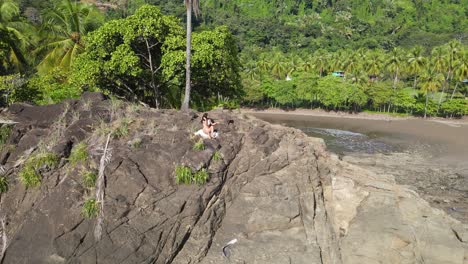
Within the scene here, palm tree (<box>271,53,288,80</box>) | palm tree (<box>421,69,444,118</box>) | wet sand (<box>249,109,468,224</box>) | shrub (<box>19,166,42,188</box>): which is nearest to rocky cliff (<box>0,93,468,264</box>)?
shrub (<box>19,166,42,188</box>)

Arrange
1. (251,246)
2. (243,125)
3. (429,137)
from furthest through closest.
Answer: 1. (429,137)
2. (243,125)
3. (251,246)

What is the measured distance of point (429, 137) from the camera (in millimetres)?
56406

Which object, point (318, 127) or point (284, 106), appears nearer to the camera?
point (318, 127)

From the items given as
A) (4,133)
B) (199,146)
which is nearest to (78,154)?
(4,133)

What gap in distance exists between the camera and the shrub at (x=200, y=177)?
1438cm

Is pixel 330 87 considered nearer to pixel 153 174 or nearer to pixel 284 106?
pixel 284 106

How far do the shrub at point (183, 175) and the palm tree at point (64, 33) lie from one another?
18.9 meters

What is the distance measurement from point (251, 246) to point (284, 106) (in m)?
73.7

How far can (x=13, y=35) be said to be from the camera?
2844 cm

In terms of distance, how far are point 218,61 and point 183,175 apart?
12543 millimetres

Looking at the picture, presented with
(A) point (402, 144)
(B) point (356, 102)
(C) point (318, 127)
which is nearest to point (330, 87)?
(B) point (356, 102)

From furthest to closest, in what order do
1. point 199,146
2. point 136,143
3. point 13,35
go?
point 13,35 → point 199,146 → point 136,143

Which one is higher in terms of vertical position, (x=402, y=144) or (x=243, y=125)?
(x=243, y=125)

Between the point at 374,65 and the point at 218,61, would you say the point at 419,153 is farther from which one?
the point at 374,65
